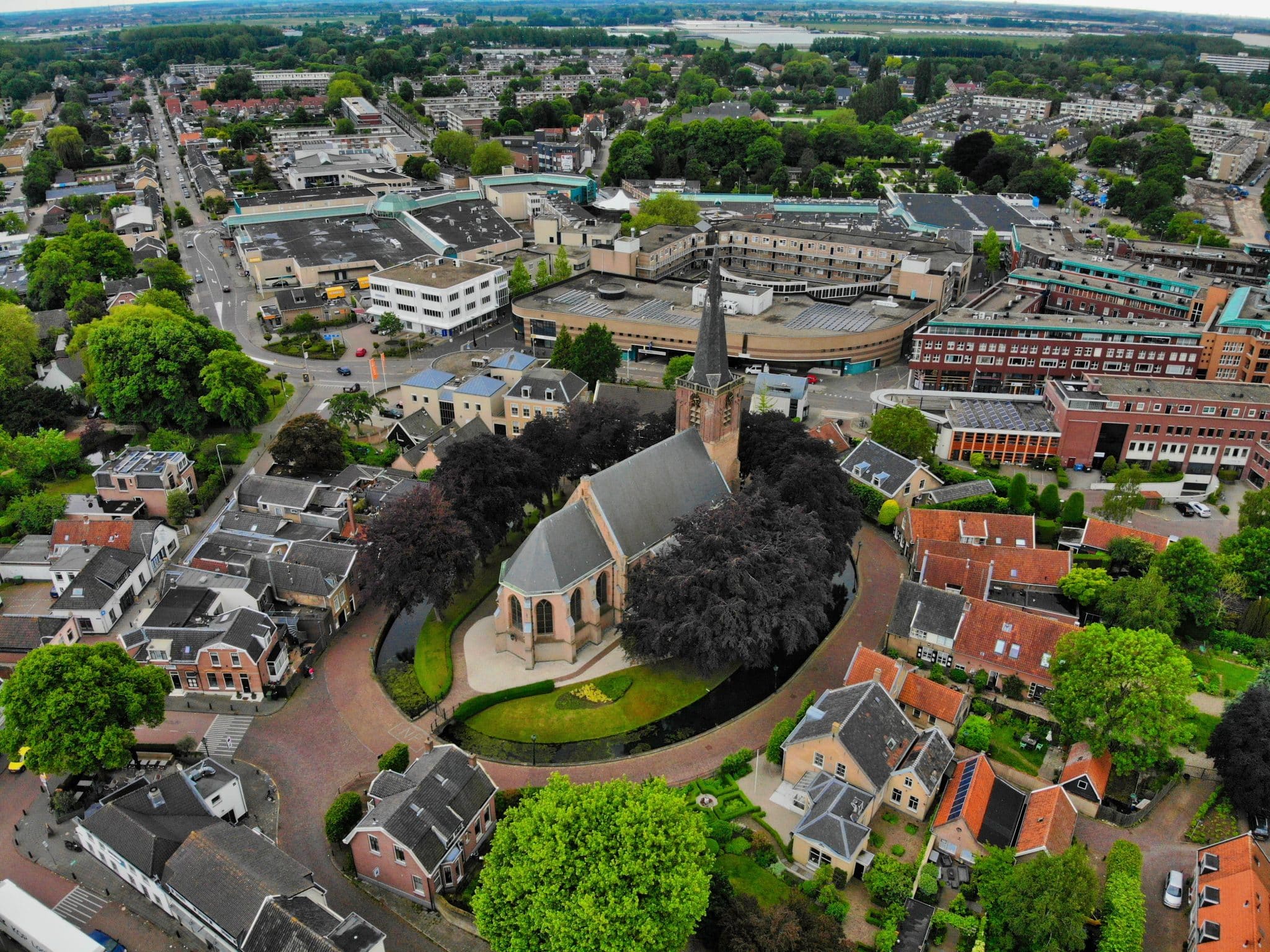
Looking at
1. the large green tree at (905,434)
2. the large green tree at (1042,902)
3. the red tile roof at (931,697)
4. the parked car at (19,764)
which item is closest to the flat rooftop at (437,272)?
the large green tree at (905,434)

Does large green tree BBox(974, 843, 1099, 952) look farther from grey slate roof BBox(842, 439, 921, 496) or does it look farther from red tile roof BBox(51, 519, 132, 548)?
red tile roof BBox(51, 519, 132, 548)

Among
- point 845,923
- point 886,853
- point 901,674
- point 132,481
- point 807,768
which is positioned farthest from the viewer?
point 132,481

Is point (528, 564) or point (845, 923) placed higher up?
point (528, 564)

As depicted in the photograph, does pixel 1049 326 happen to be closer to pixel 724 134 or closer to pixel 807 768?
pixel 807 768

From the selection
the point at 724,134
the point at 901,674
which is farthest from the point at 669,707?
the point at 724,134

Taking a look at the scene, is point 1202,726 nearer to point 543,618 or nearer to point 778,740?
point 778,740

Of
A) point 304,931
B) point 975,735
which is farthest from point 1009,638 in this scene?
point 304,931

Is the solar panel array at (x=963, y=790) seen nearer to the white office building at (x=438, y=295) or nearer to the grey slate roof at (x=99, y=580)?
the grey slate roof at (x=99, y=580)

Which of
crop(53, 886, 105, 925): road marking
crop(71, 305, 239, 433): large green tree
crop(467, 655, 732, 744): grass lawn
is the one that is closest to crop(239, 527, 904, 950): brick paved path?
crop(467, 655, 732, 744): grass lawn
